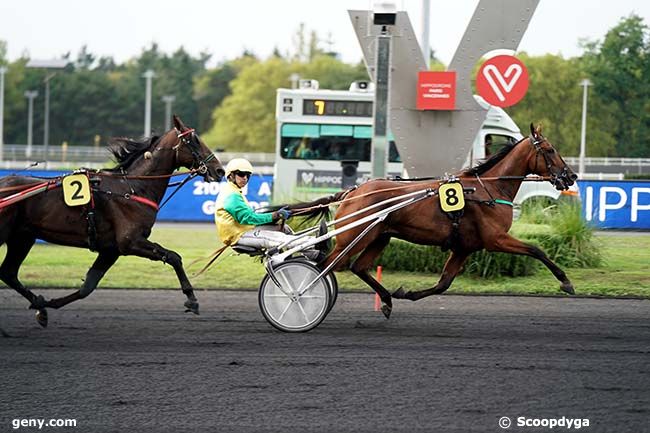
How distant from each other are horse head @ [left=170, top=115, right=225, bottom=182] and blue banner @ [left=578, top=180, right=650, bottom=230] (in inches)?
291

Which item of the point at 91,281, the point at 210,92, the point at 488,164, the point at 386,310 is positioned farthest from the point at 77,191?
the point at 210,92

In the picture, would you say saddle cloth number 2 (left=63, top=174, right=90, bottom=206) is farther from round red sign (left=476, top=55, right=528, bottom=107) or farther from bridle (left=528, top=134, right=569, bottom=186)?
round red sign (left=476, top=55, right=528, bottom=107)

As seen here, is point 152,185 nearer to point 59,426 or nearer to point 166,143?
point 166,143

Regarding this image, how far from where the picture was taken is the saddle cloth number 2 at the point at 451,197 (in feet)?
29.5

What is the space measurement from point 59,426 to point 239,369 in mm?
1755

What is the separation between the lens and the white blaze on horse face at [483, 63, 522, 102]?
40.7ft

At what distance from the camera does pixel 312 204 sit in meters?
9.55

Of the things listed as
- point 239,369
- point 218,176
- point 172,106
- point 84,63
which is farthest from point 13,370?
point 84,63

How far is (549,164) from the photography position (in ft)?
30.8

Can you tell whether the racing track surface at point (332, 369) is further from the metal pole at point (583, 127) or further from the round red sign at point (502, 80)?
the metal pole at point (583, 127)

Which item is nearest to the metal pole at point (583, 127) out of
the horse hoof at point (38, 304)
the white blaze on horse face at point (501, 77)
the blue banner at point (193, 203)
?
the white blaze on horse face at point (501, 77)

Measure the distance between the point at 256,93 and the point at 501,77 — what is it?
4898 cm

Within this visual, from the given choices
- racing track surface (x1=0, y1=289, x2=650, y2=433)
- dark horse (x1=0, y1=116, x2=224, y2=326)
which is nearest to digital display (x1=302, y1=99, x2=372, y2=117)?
racing track surface (x1=0, y1=289, x2=650, y2=433)

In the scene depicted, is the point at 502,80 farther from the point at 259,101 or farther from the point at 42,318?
the point at 259,101
